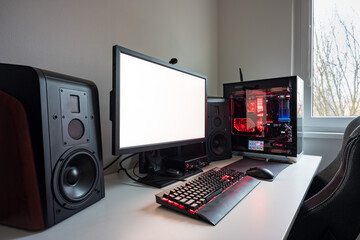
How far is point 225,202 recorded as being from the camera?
1.81 ft

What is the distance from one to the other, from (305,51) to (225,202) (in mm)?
1464

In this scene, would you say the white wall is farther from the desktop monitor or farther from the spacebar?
the spacebar

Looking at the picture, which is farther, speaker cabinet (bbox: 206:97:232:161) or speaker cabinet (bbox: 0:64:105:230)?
speaker cabinet (bbox: 206:97:232:161)

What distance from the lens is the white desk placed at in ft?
1.39

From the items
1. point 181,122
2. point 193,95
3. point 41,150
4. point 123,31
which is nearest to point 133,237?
point 41,150

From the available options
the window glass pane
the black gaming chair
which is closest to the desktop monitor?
the black gaming chair

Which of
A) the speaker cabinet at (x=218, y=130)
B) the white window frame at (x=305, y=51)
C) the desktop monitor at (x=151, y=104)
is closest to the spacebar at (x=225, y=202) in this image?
the desktop monitor at (x=151, y=104)

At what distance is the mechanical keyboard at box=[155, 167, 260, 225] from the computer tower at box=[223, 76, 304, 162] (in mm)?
519

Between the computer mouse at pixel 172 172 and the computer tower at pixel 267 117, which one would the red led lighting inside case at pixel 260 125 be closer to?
the computer tower at pixel 267 117

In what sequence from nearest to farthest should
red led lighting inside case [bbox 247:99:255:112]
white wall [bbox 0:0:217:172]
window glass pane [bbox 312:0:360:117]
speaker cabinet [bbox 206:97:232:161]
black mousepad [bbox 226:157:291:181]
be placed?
1. white wall [bbox 0:0:217:172]
2. black mousepad [bbox 226:157:291:181]
3. speaker cabinet [bbox 206:97:232:161]
4. red led lighting inside case [bbox 247:99:255:112]
5. window glass pane [bbox 312:0:360:117]

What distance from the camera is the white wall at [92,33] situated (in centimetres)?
65

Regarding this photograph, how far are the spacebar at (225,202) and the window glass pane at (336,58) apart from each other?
1.16 metres

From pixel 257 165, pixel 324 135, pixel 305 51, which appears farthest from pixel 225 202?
pixel 305 51

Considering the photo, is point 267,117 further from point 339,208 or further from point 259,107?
Result: point 339,208
